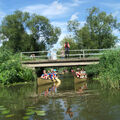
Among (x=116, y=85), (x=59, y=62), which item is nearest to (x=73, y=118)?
(x=116, y=85)

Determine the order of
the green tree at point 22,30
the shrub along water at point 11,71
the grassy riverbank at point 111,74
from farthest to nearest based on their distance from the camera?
the green tree at point 22,30 → the shrub along water at point 11,71 → the grassy riverbank at point 111,74

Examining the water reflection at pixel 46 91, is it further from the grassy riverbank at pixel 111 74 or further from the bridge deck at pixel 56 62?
the bridge deck at pixel 56 62

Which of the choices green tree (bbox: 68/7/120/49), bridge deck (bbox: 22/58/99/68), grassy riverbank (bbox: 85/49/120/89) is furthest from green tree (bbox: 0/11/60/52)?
grassy riverbank (bbox: 85/49/120/89)

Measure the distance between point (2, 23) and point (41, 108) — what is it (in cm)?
3204

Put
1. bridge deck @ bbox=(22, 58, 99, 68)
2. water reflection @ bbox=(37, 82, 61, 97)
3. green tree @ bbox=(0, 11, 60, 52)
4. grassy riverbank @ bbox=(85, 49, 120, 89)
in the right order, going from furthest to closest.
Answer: green tree @ bbox=(0, 11, 60, 52) → bridge deck @ bbox=(22, 58, 99, 68) → grassy riverbank @ bbox=(85, 49, 120, 89) → water reflection @ bbox=(37, 82, 61, 97)

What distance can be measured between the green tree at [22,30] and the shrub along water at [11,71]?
16469 millimetres

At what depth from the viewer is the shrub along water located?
1767 cm

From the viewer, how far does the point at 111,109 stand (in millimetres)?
7418

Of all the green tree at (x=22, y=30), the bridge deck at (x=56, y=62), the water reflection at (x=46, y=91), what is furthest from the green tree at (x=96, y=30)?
the water reflection at (x=46, y=91)

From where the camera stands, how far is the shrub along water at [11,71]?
58.0 ft

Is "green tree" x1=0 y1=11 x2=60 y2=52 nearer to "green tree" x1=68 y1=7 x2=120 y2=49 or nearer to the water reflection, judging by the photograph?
"green tree" x1=68 y1=7 x2=120 y2=49

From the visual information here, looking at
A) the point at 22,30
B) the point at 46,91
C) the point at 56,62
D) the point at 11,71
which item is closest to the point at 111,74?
the point at 46,91

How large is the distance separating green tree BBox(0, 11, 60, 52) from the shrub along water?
16469 millimetres

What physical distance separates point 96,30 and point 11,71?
89.6ft
